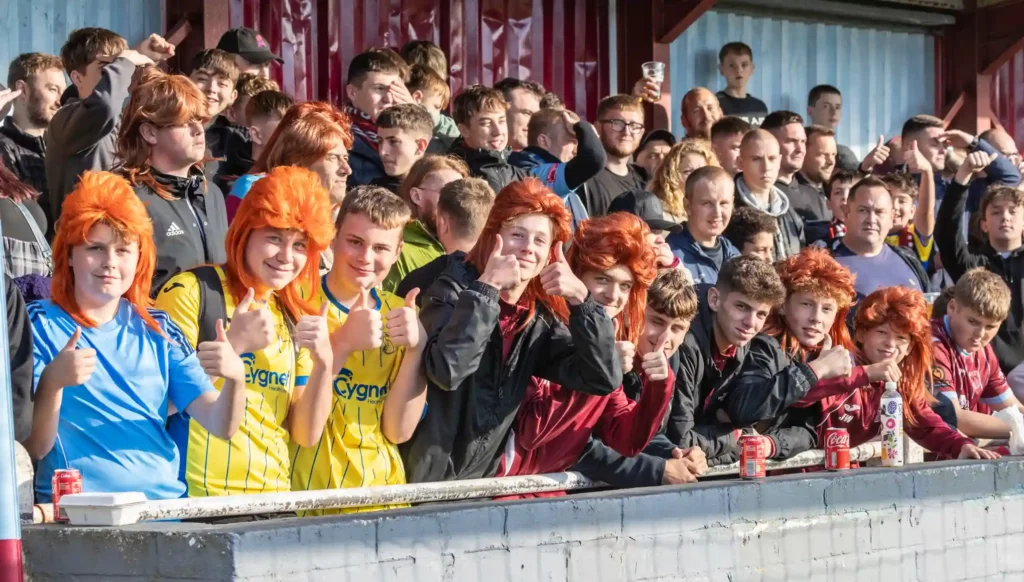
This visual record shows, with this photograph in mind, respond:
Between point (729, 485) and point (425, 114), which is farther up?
point (425, 114)

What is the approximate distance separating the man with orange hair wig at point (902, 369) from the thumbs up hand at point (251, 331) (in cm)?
312

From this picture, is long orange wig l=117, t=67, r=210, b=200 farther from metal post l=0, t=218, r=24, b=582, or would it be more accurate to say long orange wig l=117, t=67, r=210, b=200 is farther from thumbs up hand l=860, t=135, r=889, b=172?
thumbs up hand l=860, t=135, r=889, b=172

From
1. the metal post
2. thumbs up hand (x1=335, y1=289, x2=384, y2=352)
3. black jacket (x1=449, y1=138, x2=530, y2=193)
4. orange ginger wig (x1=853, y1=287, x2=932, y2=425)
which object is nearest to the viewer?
the metal post

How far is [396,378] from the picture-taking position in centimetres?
482

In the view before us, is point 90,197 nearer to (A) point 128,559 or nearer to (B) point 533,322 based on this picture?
(A) point 128,559

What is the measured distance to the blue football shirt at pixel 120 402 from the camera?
410 cm

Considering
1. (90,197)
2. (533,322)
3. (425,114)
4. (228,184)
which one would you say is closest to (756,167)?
(425,114)

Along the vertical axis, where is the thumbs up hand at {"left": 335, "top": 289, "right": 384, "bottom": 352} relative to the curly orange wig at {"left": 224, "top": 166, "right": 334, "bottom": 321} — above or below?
below

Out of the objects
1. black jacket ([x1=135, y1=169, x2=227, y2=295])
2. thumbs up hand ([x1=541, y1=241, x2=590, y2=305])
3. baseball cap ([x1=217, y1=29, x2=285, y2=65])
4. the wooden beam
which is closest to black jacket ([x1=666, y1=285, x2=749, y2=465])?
thumbs up hand ([x1=541, y1=241, x2=590, y2=305])

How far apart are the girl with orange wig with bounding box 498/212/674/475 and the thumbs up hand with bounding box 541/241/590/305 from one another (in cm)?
32

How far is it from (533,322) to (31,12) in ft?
17.7

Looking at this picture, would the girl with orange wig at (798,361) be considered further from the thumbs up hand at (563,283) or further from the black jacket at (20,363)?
the black jacket at (20,363)

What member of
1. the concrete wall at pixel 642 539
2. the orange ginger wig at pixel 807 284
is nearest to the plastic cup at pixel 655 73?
the orange ginger wig at pixel 807 284

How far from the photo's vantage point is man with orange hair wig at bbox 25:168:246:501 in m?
4.10
